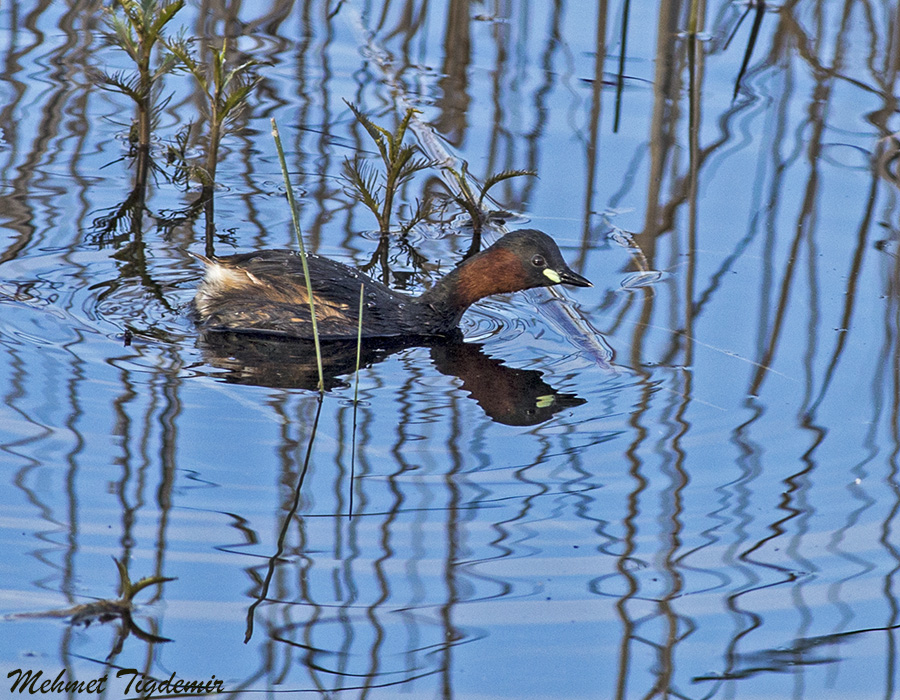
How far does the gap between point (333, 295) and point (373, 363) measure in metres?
0.40

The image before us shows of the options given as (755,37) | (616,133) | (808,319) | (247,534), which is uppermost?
(755,37)

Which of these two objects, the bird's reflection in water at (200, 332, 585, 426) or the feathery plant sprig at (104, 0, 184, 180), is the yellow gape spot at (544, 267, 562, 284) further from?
the feathery plant sprig at (104, 0, 184, 180)

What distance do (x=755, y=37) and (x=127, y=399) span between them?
232 inches

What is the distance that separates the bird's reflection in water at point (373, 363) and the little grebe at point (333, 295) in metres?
0.06

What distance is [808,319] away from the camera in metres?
5.47

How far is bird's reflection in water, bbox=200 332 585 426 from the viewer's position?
15.7 ft

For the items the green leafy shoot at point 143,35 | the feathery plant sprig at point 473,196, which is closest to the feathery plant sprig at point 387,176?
the feathery plant sprig at point 473,196

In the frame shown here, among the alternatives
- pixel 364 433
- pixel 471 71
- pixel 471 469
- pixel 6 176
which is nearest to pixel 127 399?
pixel 364 433

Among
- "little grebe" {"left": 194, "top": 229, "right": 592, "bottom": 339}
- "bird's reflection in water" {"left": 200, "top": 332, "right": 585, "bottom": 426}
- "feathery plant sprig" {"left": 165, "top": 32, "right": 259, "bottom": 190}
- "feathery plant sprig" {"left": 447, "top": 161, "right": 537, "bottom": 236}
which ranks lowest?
"bird's reflection in water" {"left": 200, "top": 332, "right": 585, "bottom": 426}

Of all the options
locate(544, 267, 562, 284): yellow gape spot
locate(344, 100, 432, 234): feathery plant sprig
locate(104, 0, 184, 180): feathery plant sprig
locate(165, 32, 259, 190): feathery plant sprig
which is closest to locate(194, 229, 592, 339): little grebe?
locate(544, 267, 562, 284): yellow gape spot

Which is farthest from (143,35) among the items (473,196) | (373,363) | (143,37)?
(373,363)

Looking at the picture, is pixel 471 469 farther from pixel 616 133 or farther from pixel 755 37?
pixel 755 37

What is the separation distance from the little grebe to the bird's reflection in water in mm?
65

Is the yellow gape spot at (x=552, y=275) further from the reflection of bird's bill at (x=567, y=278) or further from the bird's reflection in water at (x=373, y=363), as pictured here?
the bird's reflection in water at (x=373, y=363)
